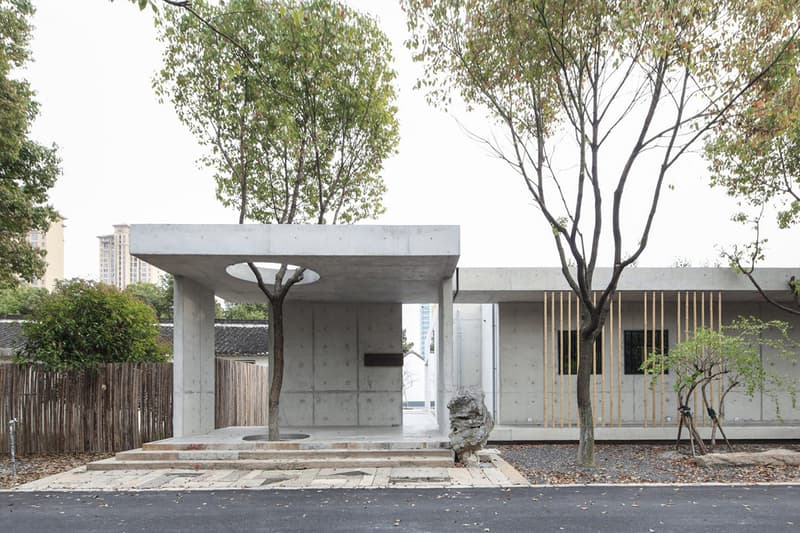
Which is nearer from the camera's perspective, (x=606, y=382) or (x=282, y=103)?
(x=282, y=103)

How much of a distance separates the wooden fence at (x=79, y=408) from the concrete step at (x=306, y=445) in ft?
5.81

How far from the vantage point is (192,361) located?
11.6 meters

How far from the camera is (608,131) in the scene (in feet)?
31.6

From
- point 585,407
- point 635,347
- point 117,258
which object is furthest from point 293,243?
point 117,258

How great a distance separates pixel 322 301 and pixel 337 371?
1449mm

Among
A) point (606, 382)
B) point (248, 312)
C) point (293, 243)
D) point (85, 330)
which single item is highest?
point (293, 243)

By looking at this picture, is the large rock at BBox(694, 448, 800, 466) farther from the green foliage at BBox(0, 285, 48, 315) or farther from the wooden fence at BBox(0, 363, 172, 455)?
the green foliage at BBox(0, 285, 48, 315)

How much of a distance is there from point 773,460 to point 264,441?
280 inches

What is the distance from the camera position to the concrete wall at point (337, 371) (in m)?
14.4

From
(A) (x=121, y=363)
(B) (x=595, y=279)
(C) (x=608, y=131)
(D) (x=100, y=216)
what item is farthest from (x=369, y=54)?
(D) (x=100, y=216)

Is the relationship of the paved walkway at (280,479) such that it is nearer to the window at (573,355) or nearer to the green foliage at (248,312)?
the window at (573,355)

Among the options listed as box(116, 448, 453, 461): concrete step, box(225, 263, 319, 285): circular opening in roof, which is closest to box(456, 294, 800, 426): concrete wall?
box(225, 263, 319, 285): circular opening in roof

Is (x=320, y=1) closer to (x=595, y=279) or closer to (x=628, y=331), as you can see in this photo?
(x=595, y=279)

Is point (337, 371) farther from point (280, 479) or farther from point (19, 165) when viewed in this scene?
point (19, 165)
